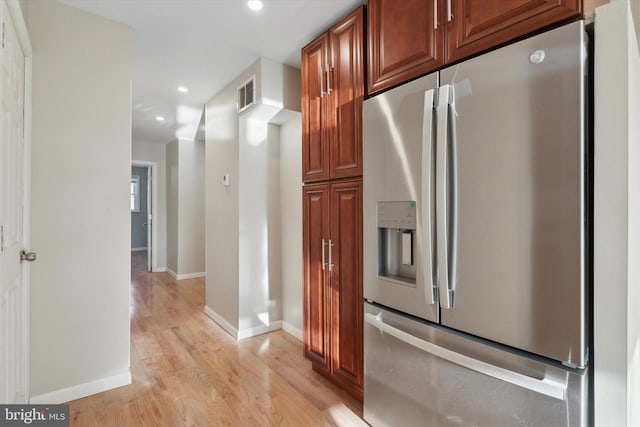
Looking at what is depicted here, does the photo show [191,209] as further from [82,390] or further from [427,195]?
[427,195]

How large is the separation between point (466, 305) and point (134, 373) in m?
2.44

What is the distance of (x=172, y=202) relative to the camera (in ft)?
19.8

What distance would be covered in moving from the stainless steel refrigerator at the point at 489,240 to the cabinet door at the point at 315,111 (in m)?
0.63

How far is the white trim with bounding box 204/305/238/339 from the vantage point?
10.3 feet

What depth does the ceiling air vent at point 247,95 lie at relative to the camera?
287cm

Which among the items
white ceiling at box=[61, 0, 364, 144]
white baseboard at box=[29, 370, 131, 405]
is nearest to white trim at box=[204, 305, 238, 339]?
white baseboard at box=[29, 370, 131, 405]

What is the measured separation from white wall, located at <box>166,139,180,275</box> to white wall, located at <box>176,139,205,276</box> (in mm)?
115

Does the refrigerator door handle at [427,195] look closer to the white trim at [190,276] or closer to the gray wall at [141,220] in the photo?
the white trim at [190,276]

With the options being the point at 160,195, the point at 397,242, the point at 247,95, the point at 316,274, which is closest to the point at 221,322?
the point at 316,274

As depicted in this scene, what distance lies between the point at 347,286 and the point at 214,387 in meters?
1.21

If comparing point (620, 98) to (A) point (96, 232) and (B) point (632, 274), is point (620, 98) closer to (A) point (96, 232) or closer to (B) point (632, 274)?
(B) point (632, 274)

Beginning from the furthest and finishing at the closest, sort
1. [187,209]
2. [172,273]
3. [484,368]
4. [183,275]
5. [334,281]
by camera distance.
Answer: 1. [172,273]
2. [187,209]
3. [183,275]
4. [334,281]
5. [484,368]

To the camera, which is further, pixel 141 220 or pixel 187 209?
pixel 141 220

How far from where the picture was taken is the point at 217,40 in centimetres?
249
